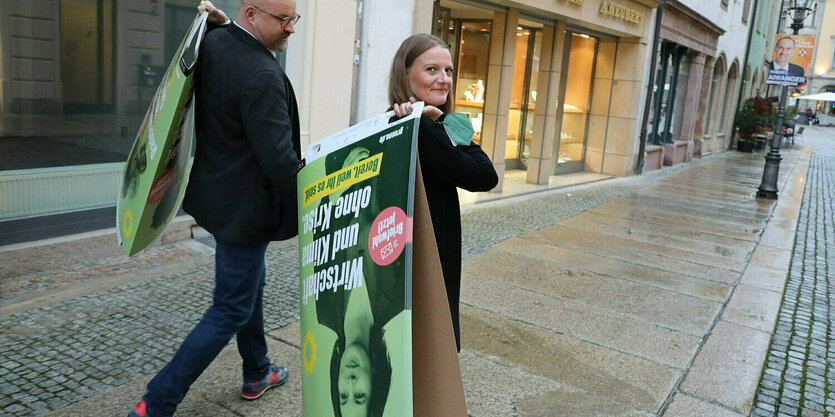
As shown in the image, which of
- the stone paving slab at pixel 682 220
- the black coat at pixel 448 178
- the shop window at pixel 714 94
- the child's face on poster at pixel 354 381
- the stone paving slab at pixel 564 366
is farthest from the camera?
the shop window at pixel 714 94

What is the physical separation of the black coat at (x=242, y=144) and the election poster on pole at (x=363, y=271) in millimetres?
186

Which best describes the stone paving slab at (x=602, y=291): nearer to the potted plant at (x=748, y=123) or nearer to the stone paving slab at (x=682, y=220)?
the stone paving slab at (x=682, y=220)

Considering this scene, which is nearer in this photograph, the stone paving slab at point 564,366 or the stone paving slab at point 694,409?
the stone paving slab at point 694,409

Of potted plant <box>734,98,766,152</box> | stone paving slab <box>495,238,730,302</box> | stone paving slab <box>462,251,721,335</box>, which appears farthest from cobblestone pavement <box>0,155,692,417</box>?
potted plant <box>734,98,766,152</box>

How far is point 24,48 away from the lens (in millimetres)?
4926

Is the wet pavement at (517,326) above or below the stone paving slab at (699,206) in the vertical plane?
below

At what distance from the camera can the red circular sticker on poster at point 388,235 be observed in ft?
6.02

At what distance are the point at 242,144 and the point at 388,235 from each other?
0.91 meters

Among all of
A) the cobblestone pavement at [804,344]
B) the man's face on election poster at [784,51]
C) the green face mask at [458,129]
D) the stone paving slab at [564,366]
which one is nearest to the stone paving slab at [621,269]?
the cobblestone pavement at [804,344]

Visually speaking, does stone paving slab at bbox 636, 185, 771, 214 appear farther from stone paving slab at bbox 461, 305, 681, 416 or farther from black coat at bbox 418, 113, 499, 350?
black coat at bbox 418, 113, 499, 350

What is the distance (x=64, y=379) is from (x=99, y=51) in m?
3.09

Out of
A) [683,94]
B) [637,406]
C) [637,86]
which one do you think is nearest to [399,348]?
[637,406]

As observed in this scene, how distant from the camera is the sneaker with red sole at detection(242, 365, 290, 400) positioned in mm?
3146

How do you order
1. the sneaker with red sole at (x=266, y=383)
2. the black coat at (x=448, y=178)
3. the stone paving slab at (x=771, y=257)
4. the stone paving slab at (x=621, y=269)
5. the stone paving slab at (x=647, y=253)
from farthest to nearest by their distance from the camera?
the stone paving slab at (x=771, y=257), the stone paving slab at (x=647, y=253), the stone paving slab at (x=621, y=269), the sneaker with red sole at (x=266, y=383), the black coat at (x=448, y=178)
